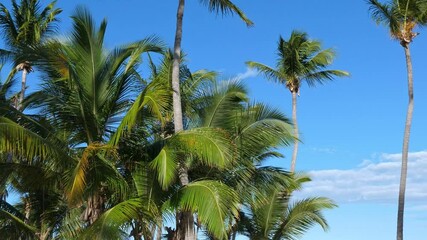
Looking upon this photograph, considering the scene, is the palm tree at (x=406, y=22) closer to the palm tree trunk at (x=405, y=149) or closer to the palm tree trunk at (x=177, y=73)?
the palm tree trunk at (x=405, y=149)

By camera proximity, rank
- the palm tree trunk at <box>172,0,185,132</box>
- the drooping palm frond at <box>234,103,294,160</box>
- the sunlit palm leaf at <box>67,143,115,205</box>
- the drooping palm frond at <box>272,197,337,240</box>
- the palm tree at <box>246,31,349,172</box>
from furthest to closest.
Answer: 1. the palm tree at <box>246,31,349,172</box>
2. the drooping palm frond at <box>272,197,337,240</box>
3. the drooping palm frond at <box>234,103,294,160</box>
4. the palm tree trunk at <box>172,0,185,132</box>
5. the sunlit palm leaf at <box>67,143,115,205</box>

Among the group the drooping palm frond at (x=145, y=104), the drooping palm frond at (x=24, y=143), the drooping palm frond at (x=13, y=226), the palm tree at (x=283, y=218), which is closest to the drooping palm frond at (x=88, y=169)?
the drooping palm frond at (x=145, y=104)

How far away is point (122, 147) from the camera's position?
540 inches

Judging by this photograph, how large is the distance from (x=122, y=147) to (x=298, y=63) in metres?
15.8

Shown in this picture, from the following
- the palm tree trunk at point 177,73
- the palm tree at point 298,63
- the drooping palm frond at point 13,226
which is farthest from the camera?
the palm tree at point 298,63

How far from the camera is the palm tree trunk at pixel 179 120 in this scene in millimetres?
13680

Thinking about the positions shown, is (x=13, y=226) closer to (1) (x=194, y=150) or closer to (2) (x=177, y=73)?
(1) (x=194, y=150)

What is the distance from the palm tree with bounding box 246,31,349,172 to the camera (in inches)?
1092

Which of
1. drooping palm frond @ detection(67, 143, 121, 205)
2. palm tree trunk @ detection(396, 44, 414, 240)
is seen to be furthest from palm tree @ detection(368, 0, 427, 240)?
drooping palm frond @ detection(67, 143, 121, 205)

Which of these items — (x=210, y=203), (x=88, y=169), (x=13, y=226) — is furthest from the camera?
(x=13, y=226)

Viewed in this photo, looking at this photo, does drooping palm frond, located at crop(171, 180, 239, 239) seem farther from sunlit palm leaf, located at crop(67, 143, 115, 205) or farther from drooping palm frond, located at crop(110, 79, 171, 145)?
sunlit palm leaf, located at crop(67, 143, 115, 205)

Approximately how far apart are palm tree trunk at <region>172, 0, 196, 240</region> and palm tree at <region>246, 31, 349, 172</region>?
12.7 m

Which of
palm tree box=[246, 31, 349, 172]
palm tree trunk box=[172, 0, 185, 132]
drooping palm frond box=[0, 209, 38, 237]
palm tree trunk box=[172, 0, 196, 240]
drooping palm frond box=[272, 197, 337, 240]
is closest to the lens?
drooping palm frond box=[0, 209, 38, 237]

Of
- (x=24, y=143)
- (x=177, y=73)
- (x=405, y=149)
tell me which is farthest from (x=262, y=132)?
(x=405, y=149)
